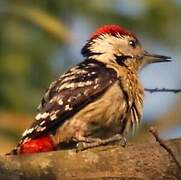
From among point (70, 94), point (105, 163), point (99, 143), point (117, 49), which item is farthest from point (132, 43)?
point (105, 163)

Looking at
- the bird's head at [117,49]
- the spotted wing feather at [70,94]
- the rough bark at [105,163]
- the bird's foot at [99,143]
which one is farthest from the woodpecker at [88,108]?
the rough bark at [105,163]

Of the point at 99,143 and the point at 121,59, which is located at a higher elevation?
the point at 121,59

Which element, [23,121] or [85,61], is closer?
[85,61]

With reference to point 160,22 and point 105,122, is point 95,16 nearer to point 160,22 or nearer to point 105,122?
point 160,22

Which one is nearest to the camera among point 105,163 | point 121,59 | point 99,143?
point 105,163

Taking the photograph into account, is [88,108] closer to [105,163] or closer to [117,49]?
[117,49]

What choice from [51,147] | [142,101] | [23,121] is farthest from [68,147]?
[23,121]

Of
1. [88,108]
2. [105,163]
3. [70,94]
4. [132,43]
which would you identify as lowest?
[105,163]

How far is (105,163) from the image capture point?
150 inches

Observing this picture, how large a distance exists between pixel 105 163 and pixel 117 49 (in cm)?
165

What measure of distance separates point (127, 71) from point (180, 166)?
1.48 meters

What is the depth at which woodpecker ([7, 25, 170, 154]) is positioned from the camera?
4613mm

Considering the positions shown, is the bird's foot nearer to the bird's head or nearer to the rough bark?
the rough bark

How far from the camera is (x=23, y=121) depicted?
21.0 feet
